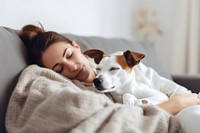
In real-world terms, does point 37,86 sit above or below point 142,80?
above

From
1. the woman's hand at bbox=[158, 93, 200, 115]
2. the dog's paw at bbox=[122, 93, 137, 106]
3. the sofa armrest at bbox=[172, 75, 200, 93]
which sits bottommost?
the sofa armrest at bbox=[172, 75, 200, 93]

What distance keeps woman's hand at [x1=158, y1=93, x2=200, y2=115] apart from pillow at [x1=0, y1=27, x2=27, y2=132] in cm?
54

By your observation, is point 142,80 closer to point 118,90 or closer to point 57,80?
point 118,90

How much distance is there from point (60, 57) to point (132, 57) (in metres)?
0.28

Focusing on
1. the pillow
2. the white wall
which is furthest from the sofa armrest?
the pillow

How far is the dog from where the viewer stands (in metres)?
1.21

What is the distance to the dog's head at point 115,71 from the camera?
47.3 inches

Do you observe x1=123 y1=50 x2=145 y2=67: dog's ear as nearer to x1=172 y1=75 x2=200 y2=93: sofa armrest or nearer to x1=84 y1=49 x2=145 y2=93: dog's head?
x1=84 y1=49 x2=145 y2=93: dog's head

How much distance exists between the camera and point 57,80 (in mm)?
1154

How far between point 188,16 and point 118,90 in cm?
178

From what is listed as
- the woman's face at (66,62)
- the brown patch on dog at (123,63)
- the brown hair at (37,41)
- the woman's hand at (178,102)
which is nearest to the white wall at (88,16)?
the brown hair at (37,41)

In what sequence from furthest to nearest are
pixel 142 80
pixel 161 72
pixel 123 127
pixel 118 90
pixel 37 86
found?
1. pixel 161 72
2. pixel 142 80
3. pixel 118 90
4. pixel 37 86
5. pixel 123 127

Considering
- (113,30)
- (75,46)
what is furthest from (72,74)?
(113,30)

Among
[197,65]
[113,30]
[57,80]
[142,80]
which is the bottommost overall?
[197,65]
